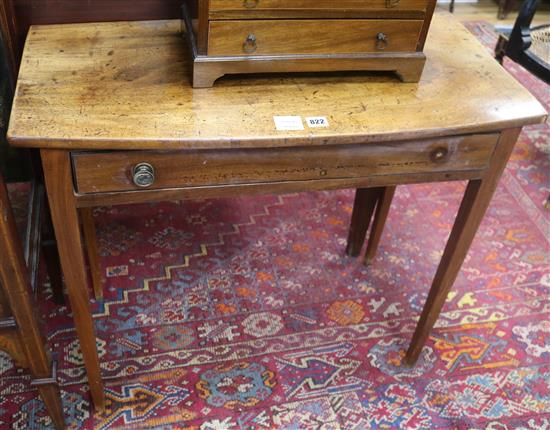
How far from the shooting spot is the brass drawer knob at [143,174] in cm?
113

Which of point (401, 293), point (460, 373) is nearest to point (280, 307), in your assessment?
point (401, 293)

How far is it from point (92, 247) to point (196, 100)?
2.41 feet

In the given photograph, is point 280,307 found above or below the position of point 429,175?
below

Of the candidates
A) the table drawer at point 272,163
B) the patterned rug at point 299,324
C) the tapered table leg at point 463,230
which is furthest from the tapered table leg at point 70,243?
the tapered table leg at point 463,230

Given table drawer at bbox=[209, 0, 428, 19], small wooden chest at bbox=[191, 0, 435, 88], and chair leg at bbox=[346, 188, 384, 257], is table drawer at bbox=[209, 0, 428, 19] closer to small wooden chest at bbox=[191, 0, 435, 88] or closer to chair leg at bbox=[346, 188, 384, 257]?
small wooden chest at bbox=[191, 0, 435, 88]

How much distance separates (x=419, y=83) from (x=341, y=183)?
31 cm

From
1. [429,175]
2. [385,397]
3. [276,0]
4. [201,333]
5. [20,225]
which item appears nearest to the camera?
[276,0]

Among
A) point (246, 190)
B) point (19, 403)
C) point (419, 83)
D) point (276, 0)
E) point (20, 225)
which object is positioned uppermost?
point (276, 0)

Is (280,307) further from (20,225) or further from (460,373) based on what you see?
(20,225)

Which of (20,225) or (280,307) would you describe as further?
(280,307)

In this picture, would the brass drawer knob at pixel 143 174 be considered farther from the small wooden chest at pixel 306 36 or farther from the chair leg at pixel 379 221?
the chair leg at pixel 379 221

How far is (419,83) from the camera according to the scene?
1362mm

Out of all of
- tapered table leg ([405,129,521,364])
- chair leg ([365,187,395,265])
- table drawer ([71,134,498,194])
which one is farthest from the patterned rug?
table drawer ([71,134,498,194])

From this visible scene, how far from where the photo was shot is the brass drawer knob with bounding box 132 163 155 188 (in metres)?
1.13
